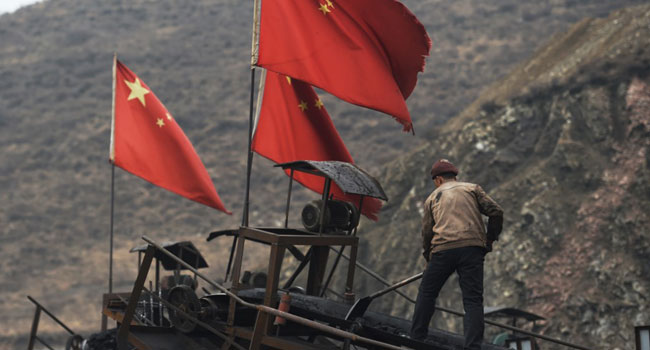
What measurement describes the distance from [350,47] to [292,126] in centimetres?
242

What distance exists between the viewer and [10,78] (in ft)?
225

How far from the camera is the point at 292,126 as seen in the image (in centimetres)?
1390

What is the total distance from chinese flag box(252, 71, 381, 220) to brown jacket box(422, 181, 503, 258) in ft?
16.4

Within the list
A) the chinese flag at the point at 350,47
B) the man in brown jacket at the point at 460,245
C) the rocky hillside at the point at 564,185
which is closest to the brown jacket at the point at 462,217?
the man in brown jacket at the point at 460,245

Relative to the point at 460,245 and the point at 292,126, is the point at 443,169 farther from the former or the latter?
the point at 292,126

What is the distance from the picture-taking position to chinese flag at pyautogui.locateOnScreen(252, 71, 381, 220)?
13.7m

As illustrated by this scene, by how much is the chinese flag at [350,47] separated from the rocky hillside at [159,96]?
55.4 feet

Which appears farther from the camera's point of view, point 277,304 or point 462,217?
point 277,304

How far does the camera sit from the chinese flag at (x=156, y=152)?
1570 cm

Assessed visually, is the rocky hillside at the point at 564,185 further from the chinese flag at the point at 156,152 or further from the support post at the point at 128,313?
the support post at the point at 128,313

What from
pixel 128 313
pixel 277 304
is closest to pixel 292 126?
pixel 277 304

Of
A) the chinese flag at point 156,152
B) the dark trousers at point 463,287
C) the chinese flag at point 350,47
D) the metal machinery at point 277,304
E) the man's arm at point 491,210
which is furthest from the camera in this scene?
the chinese flag at point 156,152

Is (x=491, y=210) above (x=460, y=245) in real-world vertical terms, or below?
above

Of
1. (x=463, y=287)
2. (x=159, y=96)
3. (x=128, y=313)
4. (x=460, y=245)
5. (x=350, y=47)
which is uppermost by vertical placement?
(x=159, y=96)
